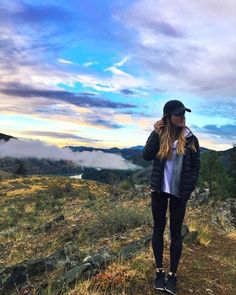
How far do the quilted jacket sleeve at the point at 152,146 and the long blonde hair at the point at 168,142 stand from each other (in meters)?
0.06

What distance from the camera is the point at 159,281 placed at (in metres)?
6.33

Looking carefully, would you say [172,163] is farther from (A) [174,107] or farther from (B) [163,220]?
(B) [163,220]

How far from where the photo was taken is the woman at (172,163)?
6027 millimetres

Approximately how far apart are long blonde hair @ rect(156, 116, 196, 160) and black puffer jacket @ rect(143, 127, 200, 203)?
0.07 metres

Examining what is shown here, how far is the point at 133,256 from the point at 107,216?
3510 mm

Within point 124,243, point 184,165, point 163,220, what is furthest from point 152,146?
point 124,243

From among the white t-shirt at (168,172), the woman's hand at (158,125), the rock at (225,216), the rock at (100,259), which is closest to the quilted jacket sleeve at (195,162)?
the white t-shirt at (168,172)

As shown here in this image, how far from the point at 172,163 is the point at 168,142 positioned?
0.28 metres

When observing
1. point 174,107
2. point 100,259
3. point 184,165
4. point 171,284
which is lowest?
point 171,284

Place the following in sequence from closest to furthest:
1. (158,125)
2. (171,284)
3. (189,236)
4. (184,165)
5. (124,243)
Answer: (184,165) < (158,125) < (171,284) < (124,243) < (189,236)

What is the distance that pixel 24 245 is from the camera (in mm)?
11062

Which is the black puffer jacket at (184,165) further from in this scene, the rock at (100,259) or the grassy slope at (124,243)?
the rock at (100,259)

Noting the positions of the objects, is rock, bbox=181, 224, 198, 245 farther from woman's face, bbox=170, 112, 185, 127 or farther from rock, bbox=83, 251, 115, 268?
woman's face, bbox=170, 112, 185, 127

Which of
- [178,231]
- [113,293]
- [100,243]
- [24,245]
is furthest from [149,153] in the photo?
[24,245]
